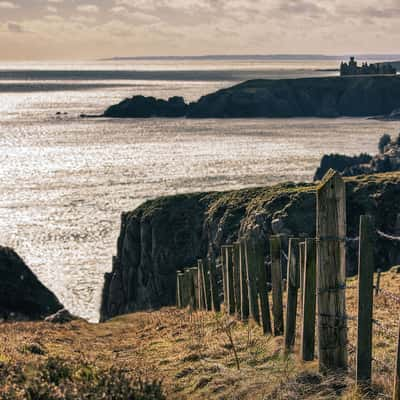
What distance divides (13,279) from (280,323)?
23.7 m

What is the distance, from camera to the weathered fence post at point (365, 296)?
850cm

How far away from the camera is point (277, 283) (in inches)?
482

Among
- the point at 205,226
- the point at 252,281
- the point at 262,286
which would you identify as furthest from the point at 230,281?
the point at 205,226

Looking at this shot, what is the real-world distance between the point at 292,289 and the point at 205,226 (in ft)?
113

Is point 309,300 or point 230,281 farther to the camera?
point 230,281

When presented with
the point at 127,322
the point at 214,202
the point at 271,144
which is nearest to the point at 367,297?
the point at 127,322

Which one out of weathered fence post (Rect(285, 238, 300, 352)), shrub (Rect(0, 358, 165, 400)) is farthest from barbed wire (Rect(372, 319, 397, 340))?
shrub (Rect(0, 358, 165, 400))

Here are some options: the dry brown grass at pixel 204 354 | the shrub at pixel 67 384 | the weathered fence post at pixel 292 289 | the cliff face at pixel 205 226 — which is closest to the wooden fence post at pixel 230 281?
the dry brown grass at pixel 204 354

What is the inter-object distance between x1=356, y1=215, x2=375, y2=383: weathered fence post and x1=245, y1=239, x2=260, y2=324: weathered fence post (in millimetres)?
4908

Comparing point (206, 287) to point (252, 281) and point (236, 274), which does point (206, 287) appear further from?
point (252, 281)

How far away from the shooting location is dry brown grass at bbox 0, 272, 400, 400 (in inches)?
363

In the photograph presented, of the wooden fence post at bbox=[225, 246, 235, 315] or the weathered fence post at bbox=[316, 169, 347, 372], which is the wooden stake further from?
the weathered fence post at bbox=[316, 169, 347, 372]

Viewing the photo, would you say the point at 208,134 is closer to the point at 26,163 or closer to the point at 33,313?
the point at 26,163

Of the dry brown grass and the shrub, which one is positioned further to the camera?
the dry brown grass
